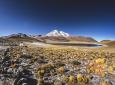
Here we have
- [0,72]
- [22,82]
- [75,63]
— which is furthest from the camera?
[75,63]

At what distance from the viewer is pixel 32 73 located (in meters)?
17.9

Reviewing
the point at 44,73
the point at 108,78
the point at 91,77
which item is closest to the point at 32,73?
the point at 44,73

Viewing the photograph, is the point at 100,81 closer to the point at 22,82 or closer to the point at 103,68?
the point at 103,68

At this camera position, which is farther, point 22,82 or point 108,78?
point 108,78

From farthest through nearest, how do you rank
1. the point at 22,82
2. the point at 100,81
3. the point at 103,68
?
1. the point at 103,68
2. the point at 100,81
3. the point at 22,82

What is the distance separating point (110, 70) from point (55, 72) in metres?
4.65

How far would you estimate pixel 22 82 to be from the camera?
14547 mm

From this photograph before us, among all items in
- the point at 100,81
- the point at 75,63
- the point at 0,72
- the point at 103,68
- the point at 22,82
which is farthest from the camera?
the point at 75,63

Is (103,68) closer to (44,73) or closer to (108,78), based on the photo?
(108,78)

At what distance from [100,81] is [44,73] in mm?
4710

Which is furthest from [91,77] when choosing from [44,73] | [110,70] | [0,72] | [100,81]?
[0,72]

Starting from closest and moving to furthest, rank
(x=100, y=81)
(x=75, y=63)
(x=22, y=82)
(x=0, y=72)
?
(x=22, y=82), (x=100, y=81), (x=0, y=72), (x=75, y=63)

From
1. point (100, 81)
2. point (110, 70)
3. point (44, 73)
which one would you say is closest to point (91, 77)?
point (100, 81)

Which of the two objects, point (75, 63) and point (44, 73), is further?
point (75, 63)
